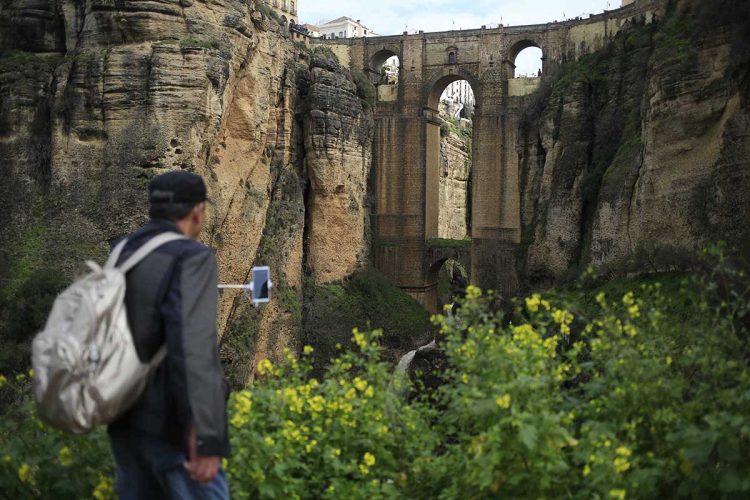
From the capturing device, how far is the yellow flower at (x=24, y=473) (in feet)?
12.2

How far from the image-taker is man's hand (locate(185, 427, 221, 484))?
282 centimetres

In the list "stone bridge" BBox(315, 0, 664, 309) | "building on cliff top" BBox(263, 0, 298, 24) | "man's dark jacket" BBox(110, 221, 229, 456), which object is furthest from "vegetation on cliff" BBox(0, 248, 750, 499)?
"building on cliff top" BBox(263, 0, 298, 24)

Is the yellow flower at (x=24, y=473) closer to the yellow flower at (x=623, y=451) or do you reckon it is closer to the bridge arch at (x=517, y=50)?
the yellow flower at (x=623, y=451)

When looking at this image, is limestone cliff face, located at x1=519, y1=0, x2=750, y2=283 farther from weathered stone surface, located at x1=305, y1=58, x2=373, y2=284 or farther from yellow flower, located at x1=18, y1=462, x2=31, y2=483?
yellow flower, located at x1=18, y1=462, x2=31, y2=483

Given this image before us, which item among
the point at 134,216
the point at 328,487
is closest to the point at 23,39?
the point at 134,216

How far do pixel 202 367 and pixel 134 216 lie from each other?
46.4ft

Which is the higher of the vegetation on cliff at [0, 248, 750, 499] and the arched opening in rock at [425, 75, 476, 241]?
the arched opening in rock at [425, 75, 476, 241]

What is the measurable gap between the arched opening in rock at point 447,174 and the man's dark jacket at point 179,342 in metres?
29.9

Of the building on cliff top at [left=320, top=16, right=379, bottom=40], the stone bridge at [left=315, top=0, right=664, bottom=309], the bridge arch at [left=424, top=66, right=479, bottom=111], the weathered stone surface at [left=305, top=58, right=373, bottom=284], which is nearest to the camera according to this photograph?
the weathered stone surface at [left=305, top=58, right=373, bottom=284]

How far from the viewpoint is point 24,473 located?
3732 mm

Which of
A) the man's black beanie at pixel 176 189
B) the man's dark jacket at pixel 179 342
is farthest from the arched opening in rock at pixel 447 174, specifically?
the man's dark jacket at pixel 179 342

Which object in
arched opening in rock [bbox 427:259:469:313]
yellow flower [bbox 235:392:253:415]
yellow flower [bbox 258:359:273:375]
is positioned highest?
yellow flower [bbox 258:359:273:375]

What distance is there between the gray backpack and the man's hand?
0.91 ft

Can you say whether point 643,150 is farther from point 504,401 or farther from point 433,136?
point 504,401
